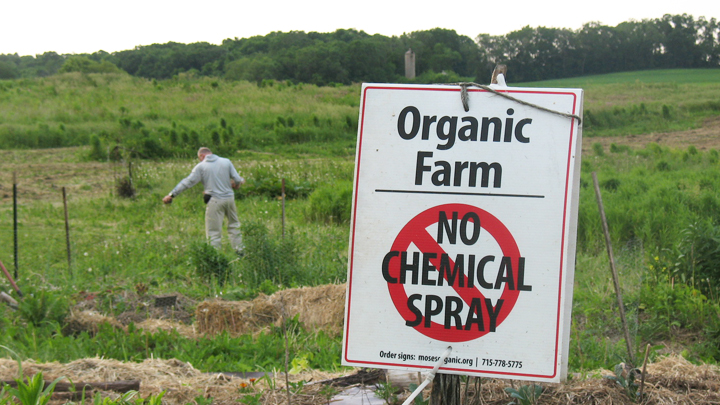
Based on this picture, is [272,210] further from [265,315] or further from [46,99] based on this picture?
[46,99]

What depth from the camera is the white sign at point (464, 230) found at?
192 centimetres

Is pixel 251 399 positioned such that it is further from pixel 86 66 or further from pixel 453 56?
pixel 86 66

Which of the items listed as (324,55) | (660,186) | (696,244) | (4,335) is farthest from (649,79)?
(4,335)

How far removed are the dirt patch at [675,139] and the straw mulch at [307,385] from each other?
1835 cm

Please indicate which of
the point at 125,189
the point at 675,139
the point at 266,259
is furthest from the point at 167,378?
the point at 675,139

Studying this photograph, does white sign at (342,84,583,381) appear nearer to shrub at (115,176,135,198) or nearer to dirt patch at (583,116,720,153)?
shrub at (115,176,135,198)

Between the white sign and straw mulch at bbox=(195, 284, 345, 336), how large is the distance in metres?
2.82

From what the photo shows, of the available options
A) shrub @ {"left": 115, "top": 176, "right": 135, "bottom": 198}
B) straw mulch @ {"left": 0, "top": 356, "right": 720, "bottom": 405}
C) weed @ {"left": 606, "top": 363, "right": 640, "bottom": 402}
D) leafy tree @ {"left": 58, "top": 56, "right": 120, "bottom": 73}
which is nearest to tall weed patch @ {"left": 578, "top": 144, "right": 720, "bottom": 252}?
straw mulch @ {"left": 0, "top": 356, "right": 720, "bottom": 405}

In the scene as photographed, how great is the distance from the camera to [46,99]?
27.9 meters

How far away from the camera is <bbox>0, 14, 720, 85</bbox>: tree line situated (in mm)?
A: 30141

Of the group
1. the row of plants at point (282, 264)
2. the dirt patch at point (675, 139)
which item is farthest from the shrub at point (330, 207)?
the dirt patch at point (675, 139)

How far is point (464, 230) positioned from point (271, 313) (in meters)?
3.34

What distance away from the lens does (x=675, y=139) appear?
72.1 feet

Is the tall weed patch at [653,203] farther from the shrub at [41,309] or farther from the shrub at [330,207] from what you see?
the shrub at [41,309]
